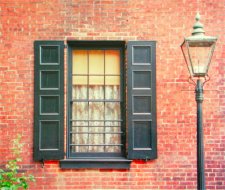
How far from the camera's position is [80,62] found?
22.3 feet

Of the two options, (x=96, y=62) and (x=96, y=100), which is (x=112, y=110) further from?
(x=96, y=62)

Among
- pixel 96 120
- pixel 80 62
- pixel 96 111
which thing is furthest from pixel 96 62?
pixel 96 120

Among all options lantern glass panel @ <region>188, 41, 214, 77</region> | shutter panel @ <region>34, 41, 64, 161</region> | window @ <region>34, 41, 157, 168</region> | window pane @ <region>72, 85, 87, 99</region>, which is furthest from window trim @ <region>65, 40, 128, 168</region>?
lantern glass panel @ <region>188, 41, 214, 77</region>

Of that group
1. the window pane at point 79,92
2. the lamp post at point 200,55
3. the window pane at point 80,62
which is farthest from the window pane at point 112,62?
the lamp post at point 200,55

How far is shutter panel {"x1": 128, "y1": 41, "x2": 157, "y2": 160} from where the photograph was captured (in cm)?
645

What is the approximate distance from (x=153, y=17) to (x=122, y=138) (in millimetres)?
2235

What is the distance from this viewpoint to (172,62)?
6.57m

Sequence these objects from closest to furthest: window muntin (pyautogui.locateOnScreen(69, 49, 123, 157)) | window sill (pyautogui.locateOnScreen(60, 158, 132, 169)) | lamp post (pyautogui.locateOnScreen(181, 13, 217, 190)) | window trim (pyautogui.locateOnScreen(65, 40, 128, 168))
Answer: lamp post (pyautogui.locateOnScreen(181, 13, 217, 190))
window sill (pyautogui.locateOnScreen(60, 158, 132, 169))
window trim (pyautogui.locateOnScreen(65, 40, 128, 168))
window muntin (pyautogui.locateOnScreen(69, 49, 123, 157))

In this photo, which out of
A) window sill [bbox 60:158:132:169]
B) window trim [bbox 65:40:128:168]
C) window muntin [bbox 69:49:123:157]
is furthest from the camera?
window muntin [bbox 69:49:123:157]

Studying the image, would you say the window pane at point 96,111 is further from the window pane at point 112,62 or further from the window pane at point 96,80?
the window pane at point 112,62

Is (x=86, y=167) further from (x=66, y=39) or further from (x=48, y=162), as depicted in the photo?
(x=66, y=39)

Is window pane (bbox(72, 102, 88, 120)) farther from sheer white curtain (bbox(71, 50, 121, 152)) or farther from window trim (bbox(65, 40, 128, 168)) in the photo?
window trim (bbox(65, 40, 128, 168))

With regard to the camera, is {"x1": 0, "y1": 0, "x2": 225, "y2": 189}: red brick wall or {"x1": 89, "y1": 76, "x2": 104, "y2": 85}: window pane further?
{"x1": 89, "y1": 76, "x2": 104, "y2": 85}: window pane

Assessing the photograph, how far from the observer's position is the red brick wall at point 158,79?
21.2ft
